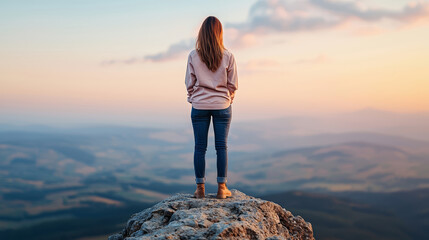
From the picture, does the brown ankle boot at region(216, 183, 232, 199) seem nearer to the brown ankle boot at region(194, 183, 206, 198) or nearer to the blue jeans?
the blue jeans

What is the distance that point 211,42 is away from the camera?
20.3 feet

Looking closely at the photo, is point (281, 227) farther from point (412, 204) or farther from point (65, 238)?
point (412, 204)

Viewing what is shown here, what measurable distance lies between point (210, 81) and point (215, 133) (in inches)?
40.6

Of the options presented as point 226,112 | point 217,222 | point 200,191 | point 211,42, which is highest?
point 211,42

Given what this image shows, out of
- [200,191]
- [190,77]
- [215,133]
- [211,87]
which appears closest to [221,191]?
[200,191]

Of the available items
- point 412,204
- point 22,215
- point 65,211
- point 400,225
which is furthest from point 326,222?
point 22,215

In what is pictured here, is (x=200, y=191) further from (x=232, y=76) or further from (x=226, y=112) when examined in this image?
(x=232, y=76)

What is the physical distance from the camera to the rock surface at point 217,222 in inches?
178

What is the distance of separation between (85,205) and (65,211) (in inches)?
363

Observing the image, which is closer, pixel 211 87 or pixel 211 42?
pixel 211 42

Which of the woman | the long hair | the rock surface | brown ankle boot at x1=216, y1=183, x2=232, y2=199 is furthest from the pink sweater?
the rock surface

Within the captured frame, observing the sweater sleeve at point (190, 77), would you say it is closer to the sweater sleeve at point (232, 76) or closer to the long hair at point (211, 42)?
the long hair at point (211, 42)

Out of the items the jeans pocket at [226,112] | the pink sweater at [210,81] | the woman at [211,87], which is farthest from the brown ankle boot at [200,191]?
the pink sweater at [210,81]

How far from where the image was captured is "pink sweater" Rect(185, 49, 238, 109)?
248 inches
